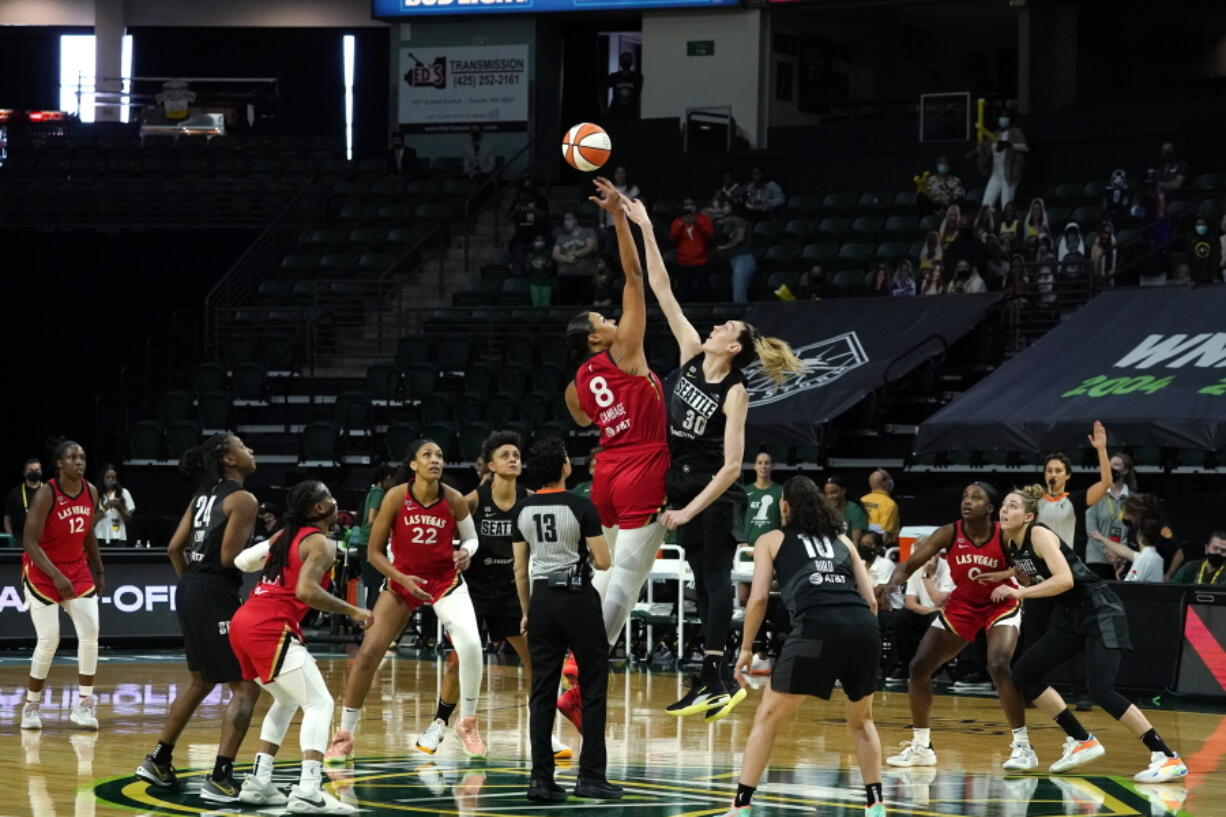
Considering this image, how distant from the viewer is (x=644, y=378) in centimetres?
1012

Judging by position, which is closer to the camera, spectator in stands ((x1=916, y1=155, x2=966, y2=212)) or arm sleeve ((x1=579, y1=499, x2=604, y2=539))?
arm sleeve ((x1=579, y1=499, x2=604, y2=539))

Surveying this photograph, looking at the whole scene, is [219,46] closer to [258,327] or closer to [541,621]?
[258,327]

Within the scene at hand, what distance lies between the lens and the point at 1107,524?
17.2 metres

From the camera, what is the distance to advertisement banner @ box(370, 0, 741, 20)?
30688mm

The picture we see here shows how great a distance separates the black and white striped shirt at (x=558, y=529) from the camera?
379 inches

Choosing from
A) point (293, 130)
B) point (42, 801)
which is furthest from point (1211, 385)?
point (293, 130)

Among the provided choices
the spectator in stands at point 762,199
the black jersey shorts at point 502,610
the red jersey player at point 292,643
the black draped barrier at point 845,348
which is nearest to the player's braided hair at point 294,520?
the red jersey player at point 292,643

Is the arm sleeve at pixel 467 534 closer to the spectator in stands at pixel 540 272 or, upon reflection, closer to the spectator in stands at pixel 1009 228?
the spectator in stands at pixel 1009 228

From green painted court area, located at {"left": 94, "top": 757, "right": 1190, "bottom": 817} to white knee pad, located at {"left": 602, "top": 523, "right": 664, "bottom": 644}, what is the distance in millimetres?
917

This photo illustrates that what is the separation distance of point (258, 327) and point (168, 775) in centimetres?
1743

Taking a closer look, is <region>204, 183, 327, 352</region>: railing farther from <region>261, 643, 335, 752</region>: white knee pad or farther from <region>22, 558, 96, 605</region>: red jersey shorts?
<region>261, 643, 335, 752</region>: white knee pad

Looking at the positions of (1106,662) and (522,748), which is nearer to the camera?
(1106,662)

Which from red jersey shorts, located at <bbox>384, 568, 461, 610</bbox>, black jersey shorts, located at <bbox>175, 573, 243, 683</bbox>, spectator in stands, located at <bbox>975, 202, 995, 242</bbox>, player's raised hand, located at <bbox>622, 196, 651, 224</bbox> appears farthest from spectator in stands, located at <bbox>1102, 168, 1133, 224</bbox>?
black jersey shorts, located at <bbox>175, 573, 243, 683</bbox>

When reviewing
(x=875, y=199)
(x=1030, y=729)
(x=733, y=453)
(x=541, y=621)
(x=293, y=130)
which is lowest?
(x=1030, y=729)
